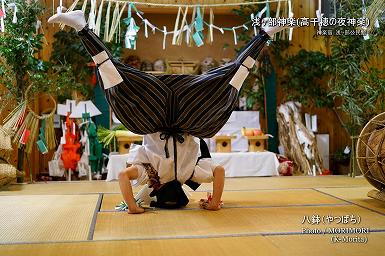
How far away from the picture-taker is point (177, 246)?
1808 millimetres

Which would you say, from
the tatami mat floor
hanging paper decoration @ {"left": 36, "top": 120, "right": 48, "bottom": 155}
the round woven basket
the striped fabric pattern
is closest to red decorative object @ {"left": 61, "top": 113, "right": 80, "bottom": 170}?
hanging paper decoration @ {"left": 36, "top": 120, "right": 48, "bottom": 155}

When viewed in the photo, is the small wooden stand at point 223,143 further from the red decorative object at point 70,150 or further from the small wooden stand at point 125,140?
the red decorative object at point 70,150

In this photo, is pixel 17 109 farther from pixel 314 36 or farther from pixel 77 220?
pixel 314 36

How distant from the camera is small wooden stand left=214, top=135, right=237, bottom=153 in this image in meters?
5.25

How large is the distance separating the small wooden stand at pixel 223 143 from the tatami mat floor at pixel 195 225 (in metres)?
1.66

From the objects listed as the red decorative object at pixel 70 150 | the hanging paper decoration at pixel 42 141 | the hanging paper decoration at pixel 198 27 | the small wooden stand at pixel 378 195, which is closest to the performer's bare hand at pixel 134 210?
the small wooden stand at pixel 378 195

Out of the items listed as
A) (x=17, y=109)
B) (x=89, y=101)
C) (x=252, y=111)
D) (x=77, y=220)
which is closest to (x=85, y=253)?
(x=77, y=220)

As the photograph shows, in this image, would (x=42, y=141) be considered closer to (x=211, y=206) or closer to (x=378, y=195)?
(x=211, y=206)

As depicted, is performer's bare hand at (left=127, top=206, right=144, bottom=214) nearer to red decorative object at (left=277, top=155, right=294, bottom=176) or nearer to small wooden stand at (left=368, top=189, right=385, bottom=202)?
small wooden stand at (left=368, top=189, right=385, bottom=202)

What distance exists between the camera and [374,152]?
117 inches

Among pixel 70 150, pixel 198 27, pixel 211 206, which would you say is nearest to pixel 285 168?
pixel 198 27

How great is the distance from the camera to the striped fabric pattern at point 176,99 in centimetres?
262

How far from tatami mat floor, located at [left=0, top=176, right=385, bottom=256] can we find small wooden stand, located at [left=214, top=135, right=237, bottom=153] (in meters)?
1.66

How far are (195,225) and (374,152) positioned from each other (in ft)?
4.69
